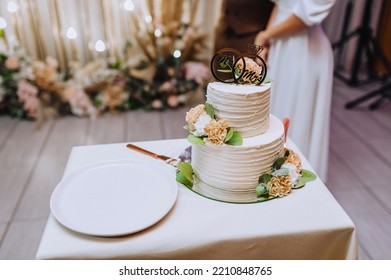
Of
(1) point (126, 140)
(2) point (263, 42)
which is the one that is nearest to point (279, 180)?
(2) point (263, 42)

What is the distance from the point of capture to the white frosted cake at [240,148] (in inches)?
38.9

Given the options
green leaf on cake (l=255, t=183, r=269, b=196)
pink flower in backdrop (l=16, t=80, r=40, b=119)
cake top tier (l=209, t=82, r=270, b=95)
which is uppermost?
cake top tier (l=209, t=82, r=270, b=95)

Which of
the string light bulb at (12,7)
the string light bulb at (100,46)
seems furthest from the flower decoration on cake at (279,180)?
the string light bulb at (12,7)

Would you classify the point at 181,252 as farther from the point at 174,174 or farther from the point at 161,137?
the point at 161,137

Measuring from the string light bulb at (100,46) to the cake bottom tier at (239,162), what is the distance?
7.72 ft

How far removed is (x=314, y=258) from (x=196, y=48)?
2.34 m

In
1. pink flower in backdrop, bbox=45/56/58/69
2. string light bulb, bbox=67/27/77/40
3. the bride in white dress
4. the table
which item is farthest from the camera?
string light bulb, bbox=67/27/77/40

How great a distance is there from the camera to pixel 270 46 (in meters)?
2.04

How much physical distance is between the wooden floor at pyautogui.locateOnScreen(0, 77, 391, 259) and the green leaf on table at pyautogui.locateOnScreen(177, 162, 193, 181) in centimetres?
107

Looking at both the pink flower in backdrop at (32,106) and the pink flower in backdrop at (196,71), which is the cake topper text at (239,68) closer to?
the pink flower in backdrop at (196,71)

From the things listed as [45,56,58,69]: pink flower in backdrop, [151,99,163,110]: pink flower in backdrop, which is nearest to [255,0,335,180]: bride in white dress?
[151,99,163,110]: pink flower in backdrop

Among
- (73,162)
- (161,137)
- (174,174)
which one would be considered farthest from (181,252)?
(161,137)

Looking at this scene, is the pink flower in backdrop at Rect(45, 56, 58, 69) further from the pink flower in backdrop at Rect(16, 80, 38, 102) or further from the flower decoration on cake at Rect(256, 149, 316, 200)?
the flower decoration on cake at Rect(256, 149, 316, 200)

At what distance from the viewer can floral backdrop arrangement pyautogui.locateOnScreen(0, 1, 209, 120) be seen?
292 centimetres
